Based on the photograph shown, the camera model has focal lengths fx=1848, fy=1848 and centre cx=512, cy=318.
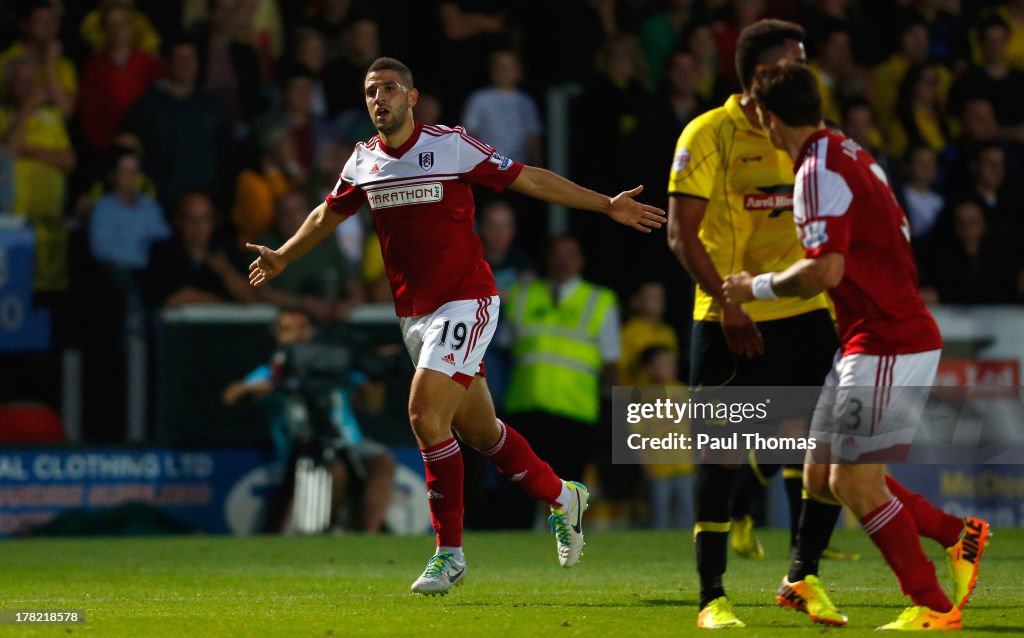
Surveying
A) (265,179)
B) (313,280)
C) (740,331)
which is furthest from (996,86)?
(740,331)

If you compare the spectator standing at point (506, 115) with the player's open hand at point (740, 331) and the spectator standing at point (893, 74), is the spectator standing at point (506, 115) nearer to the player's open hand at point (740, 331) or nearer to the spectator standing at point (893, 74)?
the spectator standing at point (893, 74)

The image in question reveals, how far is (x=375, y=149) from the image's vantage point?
807cm

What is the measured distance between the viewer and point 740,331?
746 centimetres

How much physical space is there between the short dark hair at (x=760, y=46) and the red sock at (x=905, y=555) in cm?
199

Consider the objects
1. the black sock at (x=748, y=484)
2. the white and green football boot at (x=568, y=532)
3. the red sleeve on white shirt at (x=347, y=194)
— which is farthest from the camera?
the black sock at (x=748, y=484)

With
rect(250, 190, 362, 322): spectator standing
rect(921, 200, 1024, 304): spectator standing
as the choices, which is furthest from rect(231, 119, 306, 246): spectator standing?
rect(921, 200, 1024, 304): spectator standing

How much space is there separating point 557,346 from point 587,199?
5.62 meters

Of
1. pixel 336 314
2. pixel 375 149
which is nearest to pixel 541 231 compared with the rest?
pixel 336 314

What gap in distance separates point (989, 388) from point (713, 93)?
3145mm

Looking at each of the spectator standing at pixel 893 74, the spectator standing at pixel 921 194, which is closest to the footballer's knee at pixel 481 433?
the spectator standing at pixel 921 194

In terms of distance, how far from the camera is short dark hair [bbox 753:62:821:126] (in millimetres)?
6457

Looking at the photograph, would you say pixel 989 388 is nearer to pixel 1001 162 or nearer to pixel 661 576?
pixel 1001 162

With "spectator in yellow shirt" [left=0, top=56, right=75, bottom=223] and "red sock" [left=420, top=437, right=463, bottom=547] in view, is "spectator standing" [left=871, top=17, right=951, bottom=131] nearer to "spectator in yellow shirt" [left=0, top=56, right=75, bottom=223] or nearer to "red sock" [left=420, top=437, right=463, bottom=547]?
"spectator in yellow shirt" [left=0, top=56, right=75, bottom=223]

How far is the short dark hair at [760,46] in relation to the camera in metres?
7.53
